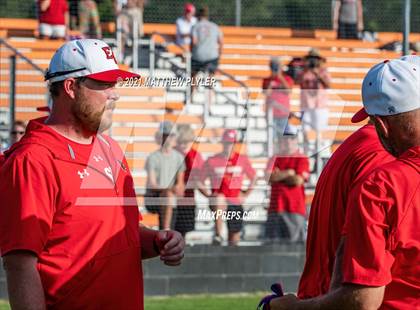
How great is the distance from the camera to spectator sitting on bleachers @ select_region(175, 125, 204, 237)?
9.35 meters

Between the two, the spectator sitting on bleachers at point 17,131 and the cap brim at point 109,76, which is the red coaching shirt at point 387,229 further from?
the spectator sitting on bleachers at point 17,131

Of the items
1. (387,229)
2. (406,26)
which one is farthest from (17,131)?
(387,229)

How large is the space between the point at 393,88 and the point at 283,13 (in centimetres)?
965

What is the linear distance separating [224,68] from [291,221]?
2.36m

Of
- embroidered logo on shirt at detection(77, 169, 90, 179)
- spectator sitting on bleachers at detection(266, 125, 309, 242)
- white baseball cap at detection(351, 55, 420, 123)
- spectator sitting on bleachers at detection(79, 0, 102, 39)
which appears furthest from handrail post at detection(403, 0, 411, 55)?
white baseball cap at detection(351, 55, 420, 123)

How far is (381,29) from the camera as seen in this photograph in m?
12.6

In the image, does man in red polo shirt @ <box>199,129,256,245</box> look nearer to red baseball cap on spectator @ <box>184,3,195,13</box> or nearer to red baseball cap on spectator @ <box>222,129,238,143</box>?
red baseball cap on spectator @ <box>222,129,238,143</box>

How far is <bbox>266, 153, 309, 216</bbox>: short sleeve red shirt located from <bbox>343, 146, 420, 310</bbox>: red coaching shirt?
6.83 m

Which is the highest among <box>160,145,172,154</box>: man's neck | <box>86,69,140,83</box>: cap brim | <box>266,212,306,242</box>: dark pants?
<box>86,69,140,83</box>: cap brim

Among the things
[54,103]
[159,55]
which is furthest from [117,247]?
[159,55]

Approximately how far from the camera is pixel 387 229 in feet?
9.82

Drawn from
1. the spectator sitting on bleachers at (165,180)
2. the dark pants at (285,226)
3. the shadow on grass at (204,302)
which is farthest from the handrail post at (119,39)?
the shadow on grass at (204,302)

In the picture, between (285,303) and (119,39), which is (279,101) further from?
(285,303)

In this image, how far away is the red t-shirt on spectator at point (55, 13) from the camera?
12102 mm
